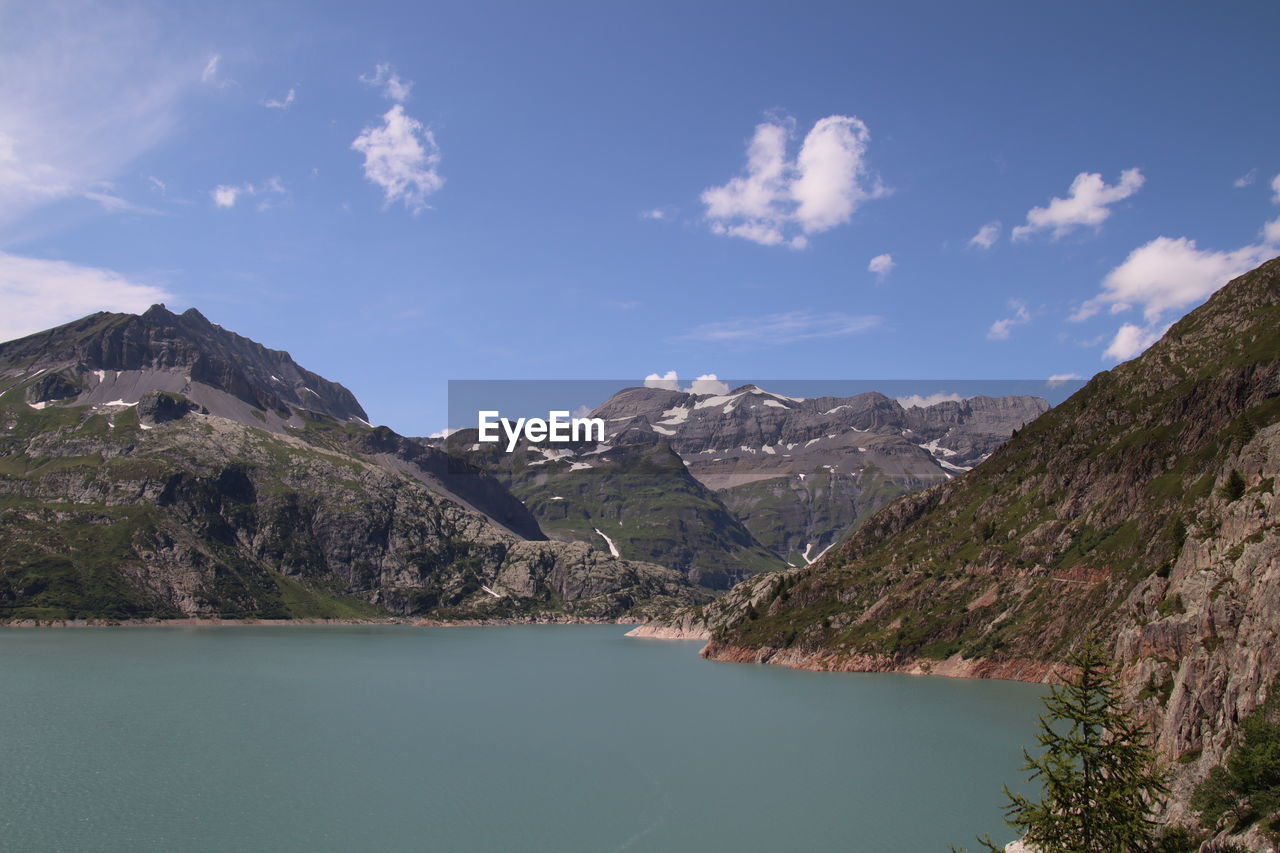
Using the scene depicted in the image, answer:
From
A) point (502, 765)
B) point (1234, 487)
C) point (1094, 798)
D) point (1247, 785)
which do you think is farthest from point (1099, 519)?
point (1094, 798)

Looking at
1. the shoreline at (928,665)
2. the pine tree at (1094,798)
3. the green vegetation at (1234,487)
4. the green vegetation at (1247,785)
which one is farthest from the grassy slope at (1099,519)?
the pine tree at (1094,798)

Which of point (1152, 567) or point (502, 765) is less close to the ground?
point (1152, 567)

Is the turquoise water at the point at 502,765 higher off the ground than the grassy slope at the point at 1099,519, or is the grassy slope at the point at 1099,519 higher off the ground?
the grassy slope at the point at 1099,519

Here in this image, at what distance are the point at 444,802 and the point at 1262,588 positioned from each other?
62985 mm

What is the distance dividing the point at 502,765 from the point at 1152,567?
10375 cm

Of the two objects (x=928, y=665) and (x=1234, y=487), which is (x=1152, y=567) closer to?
(x=1234, y=487)

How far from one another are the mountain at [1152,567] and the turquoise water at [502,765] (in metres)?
A: 15.3

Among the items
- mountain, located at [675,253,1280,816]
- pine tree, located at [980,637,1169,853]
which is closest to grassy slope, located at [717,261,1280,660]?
mountain, located at [675,253,1280,816]

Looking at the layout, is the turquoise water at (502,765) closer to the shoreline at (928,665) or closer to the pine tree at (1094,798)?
the shoreline at (928,665)

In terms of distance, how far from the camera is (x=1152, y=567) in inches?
5305

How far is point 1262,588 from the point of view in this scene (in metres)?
61.8

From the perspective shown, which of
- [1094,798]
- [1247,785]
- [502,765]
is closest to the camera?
[1094,798]

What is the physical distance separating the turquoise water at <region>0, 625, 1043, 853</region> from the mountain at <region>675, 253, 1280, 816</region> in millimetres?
15268

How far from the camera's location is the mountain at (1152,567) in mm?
61875
